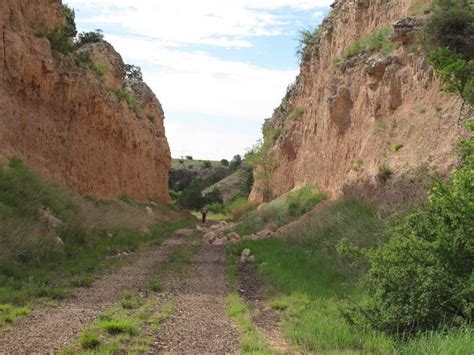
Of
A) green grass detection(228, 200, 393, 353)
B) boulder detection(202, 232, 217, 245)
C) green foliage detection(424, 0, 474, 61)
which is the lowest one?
boulder detection(202, 232, 217, 245)

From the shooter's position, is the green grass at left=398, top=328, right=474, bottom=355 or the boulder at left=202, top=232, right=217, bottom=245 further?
the boulder at left=202, top=232, right=217, bottom=245

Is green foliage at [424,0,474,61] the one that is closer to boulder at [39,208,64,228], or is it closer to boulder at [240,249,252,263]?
boulder at [240,249,252,263]

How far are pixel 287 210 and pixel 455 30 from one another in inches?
498

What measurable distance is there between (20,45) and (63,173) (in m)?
5.55

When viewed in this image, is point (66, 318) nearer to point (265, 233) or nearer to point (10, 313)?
point (10, 313)

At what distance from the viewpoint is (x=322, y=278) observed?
11.6 m

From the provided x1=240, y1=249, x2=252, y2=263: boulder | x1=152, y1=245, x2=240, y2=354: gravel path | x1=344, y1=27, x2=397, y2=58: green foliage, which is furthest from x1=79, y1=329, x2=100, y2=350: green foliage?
x1=344, y1=27, x2=397, y2=58: green foliage

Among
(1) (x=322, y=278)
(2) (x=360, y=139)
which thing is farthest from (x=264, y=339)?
(2) (x=360, y=139)

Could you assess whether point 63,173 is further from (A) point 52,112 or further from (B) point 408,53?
(B) point 408,53

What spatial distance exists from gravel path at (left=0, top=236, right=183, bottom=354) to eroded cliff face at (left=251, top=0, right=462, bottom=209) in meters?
8.78

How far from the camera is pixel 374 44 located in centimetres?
2444

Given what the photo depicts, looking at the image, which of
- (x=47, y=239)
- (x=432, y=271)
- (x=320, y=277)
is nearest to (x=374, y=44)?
(x=320, y=277)

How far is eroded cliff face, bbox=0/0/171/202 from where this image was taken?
19.6m

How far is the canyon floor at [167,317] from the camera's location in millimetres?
6445
